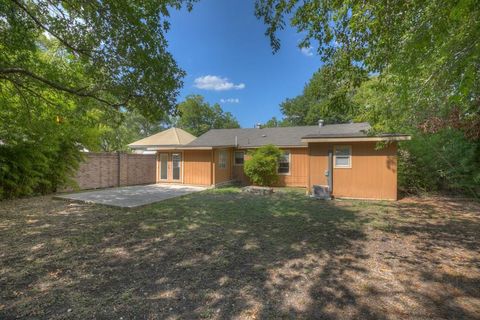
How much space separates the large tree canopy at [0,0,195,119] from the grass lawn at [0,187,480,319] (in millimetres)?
3034

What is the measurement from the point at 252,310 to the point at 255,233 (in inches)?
104

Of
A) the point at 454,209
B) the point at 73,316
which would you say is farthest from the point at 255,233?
the point at 454,209

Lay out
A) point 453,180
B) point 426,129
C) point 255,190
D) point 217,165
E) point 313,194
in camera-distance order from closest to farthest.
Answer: point 426,129 < point 453,180 < point 313,194 < point 255,190 < point 217,165

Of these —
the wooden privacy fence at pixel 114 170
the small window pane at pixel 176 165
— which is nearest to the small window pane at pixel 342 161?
the small window pane at pixel 176 165

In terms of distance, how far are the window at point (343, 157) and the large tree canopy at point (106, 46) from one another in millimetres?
6692

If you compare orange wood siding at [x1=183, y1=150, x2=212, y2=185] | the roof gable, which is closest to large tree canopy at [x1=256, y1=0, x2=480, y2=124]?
orange wood siding at [x1=183, y1=150, x2=212, y2=185]

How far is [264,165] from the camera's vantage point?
12.2 metres

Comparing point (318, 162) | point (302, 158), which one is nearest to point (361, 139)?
point (318, 162)

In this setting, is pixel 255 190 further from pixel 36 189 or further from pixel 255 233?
pixel 36 189

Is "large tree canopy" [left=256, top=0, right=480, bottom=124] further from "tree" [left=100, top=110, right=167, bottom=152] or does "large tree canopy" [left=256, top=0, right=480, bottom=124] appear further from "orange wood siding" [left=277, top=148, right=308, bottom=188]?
"orange wood siding" [left=277, top=148, right=308, bottom=188]

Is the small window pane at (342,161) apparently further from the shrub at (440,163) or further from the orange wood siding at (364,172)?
the shrub at (440,163)

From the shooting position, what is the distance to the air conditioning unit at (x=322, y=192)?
9.24m

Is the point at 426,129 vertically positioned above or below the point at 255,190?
above

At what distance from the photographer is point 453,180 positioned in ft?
29.1
